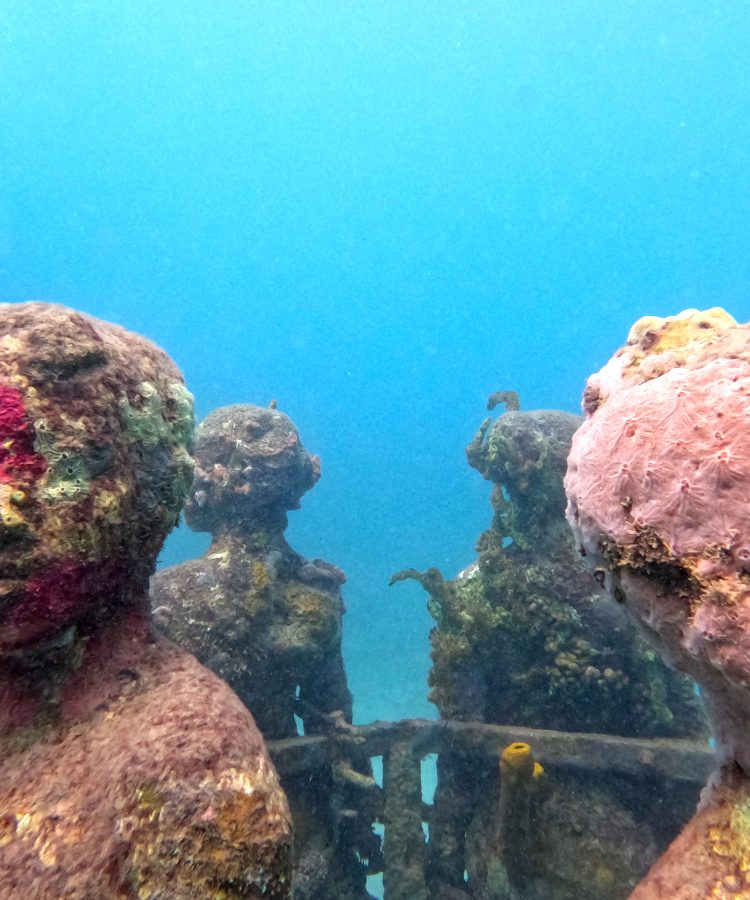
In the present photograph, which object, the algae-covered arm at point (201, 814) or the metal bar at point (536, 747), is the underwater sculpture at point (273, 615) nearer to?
the metal bar at point (536, 747)

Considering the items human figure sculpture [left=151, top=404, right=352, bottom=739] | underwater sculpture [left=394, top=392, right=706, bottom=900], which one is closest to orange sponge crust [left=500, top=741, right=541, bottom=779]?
underwater sculpture [left=394, top=392, right=706, bottom=900]

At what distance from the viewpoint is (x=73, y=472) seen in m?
3.09

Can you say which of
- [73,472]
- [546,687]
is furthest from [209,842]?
[546,687]

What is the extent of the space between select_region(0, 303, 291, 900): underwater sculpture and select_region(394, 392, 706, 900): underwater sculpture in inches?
164

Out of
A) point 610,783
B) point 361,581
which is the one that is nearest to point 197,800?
point 610,783

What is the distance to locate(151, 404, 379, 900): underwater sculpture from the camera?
7.23 metres

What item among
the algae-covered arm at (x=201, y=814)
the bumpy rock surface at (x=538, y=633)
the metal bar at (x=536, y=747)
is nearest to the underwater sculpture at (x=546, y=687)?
the bumpy rock surface at (x=538, y=633)

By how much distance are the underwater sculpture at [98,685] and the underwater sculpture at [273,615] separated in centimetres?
362

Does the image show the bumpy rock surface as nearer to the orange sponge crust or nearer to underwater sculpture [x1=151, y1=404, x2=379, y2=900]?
underwater sculpture [x1=151, y1=404, x2=379, y2=900]

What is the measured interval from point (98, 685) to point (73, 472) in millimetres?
1336

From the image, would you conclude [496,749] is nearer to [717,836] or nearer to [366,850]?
[366,850]

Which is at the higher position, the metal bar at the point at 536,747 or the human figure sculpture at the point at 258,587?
the human figure sculpture at the point at 258,587

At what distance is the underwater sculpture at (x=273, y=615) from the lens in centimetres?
723

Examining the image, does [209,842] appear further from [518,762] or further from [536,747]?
[536,747]
